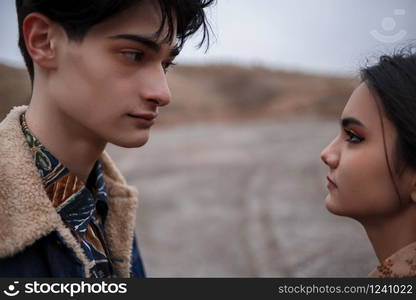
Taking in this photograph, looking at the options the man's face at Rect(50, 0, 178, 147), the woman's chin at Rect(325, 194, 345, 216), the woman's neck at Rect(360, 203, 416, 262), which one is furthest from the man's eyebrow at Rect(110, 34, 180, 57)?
the woman's neck at Rect(360, 203, 416, 262)

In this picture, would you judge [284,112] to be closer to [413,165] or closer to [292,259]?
[292,259]

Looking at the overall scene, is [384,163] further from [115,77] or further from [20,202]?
[20,202]

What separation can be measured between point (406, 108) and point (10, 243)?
5.07ft

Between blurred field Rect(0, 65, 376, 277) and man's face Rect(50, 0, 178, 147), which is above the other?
man's face Rect(50, 0, 178, 147)

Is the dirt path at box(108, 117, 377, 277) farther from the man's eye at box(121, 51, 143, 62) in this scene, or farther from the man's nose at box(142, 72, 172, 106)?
the man's eye at box(121, 51, 143, 62)

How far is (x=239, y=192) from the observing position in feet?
29.2

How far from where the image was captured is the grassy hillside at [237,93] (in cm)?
1861

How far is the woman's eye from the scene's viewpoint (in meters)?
2.16

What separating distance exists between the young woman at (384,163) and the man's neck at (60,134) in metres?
1.03

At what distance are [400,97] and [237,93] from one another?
22.1 m

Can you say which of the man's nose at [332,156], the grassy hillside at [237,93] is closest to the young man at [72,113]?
the man's nose at [332,156]

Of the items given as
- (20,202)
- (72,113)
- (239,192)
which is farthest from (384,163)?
(239,192)

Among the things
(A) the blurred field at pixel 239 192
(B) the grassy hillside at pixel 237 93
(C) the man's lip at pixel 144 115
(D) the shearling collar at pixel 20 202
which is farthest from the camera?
(B) the grassy hillside at pixel 237 93

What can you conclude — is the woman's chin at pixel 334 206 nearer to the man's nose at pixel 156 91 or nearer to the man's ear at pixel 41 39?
the man's nose at pixel 156 91
